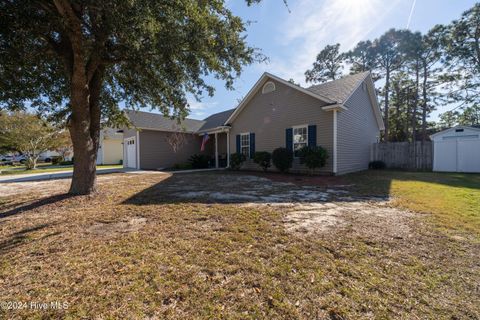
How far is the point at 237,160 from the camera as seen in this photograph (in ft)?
44.5

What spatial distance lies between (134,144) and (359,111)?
15.1 m

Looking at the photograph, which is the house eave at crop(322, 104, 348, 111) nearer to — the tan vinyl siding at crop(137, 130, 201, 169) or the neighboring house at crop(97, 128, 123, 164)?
the tan vinyl siding at crop(137, 130, 201, 169)

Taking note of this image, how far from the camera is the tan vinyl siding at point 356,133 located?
10797 mm

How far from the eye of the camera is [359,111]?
41.0ft

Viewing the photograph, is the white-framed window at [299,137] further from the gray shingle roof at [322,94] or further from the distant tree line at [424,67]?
the distant tree line at [424,67]

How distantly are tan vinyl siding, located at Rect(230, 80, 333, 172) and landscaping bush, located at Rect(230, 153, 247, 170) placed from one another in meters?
0.55

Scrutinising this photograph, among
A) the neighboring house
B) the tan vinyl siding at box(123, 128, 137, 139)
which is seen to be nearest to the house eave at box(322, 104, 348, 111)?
the tan vinyl siding at box(123, 128, 137, 139)

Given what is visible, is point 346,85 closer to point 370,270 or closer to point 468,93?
point 370,270

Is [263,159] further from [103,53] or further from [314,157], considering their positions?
[103,53]

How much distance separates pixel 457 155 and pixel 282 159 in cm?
984

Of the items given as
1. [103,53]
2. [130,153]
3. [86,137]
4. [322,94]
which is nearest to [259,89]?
[322,94]

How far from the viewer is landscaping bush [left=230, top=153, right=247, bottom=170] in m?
13.6

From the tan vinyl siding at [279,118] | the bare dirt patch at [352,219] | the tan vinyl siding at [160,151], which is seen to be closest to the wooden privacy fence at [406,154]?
the tan vinyl siding at [279,118]

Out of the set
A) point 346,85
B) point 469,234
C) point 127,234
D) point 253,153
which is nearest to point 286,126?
point 253,153
